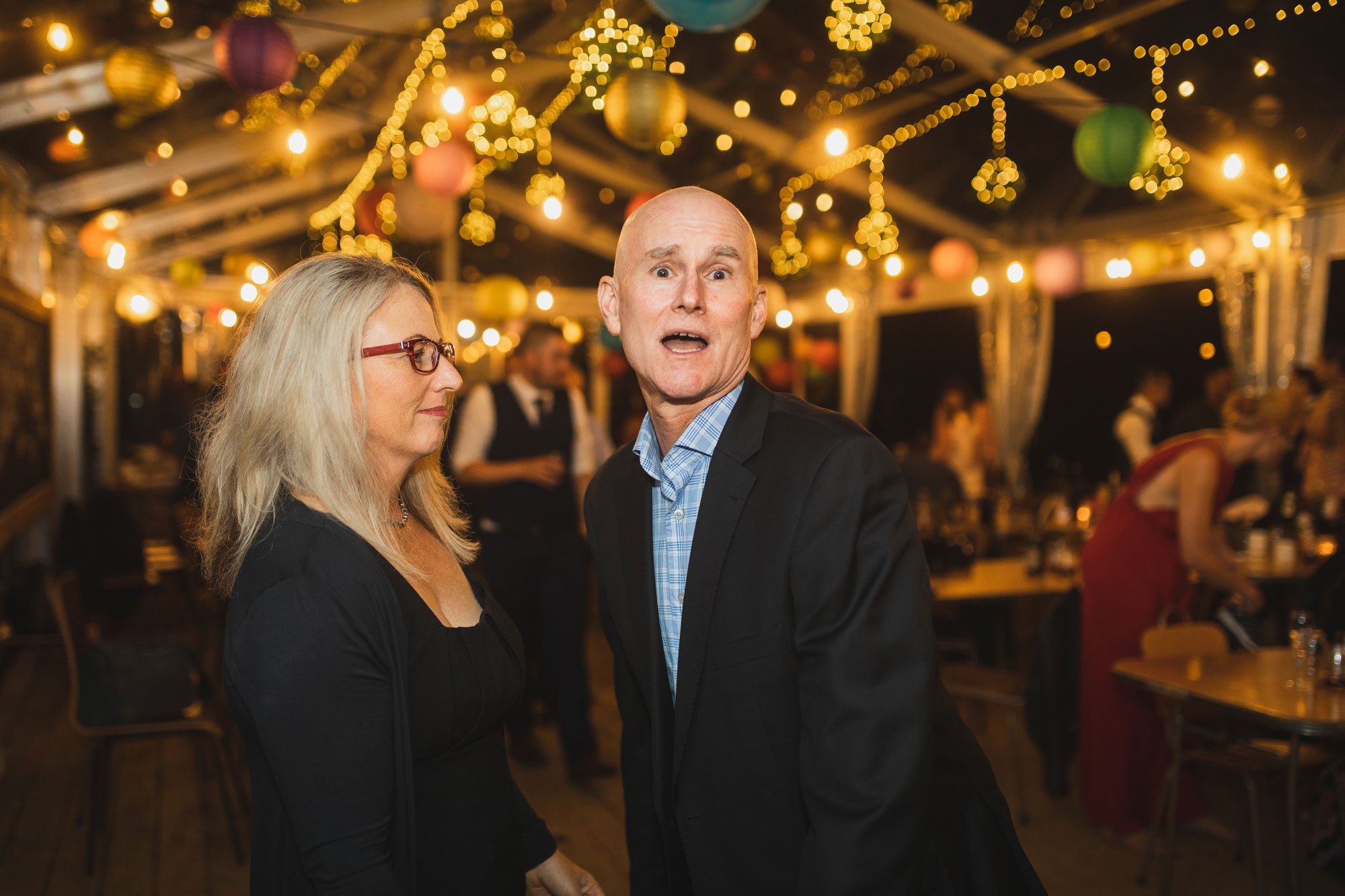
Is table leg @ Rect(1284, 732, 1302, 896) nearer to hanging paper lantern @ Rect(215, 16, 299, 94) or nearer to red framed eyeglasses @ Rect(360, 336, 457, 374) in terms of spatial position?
red framed eyeglasses @ Rect(360, 336, 457, 374)

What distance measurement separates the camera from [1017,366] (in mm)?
9539

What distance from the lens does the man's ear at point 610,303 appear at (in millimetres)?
1518

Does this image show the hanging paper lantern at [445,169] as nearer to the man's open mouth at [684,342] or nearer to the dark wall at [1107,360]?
the man's open mouth at [684,342]

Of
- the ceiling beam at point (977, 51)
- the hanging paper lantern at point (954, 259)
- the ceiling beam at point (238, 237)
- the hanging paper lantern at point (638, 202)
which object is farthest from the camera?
the ceiling beam at point (238, 237)

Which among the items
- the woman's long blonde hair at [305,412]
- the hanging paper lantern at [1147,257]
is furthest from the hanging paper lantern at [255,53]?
the hanging paper lantern at [1147,257]

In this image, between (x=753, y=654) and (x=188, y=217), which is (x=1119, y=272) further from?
(x=188, y=217)

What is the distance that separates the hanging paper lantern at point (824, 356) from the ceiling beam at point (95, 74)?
604 cm

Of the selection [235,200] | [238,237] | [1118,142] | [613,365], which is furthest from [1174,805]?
[238,237]

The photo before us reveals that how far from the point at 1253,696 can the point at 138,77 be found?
485 cm

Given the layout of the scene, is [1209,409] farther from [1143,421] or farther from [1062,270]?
[1062,270]

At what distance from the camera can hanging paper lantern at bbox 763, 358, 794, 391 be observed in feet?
35.7

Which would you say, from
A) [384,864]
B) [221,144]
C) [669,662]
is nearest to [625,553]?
[669,662]

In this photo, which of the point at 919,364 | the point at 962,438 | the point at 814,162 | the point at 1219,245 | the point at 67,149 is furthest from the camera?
the point at 919,364

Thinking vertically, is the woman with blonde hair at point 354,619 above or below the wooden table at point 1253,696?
above
